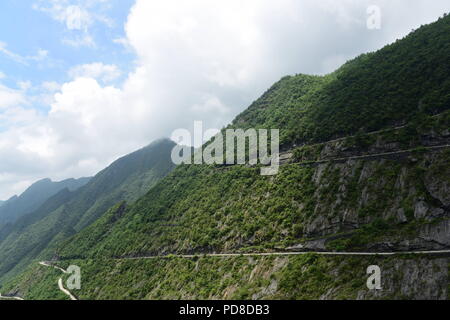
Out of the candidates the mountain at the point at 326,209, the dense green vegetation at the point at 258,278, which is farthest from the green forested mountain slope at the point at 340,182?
the dense green vegetation at the point at 258,278

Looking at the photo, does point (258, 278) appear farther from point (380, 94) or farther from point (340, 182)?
point (380, 94)

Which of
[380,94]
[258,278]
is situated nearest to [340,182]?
[258,278]

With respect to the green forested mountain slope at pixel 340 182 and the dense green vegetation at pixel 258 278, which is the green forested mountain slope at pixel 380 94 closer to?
the green forested mountain slope at pixel 340 182

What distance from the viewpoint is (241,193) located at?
70875mm

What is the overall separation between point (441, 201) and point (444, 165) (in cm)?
Answer: 509

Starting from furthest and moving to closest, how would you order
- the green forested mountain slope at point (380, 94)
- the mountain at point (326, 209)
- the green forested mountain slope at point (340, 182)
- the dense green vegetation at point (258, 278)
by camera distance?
the green forested mountain slope at point (380, 94), the green forested mountain slope at point (340, 182), the mountain at point (326, 209), the dense green vegetation at point (258, 278)

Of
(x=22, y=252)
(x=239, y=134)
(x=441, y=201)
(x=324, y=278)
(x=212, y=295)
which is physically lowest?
(x=22, y=252)

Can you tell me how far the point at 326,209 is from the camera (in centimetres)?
4991

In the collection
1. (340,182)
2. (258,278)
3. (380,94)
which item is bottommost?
(258,278)

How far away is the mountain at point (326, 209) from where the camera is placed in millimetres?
37812

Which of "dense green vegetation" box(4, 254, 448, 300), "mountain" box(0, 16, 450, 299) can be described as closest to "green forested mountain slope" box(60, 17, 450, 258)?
"mountain" box(0, 16, 450, 299)

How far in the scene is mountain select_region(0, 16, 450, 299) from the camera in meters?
37.8
